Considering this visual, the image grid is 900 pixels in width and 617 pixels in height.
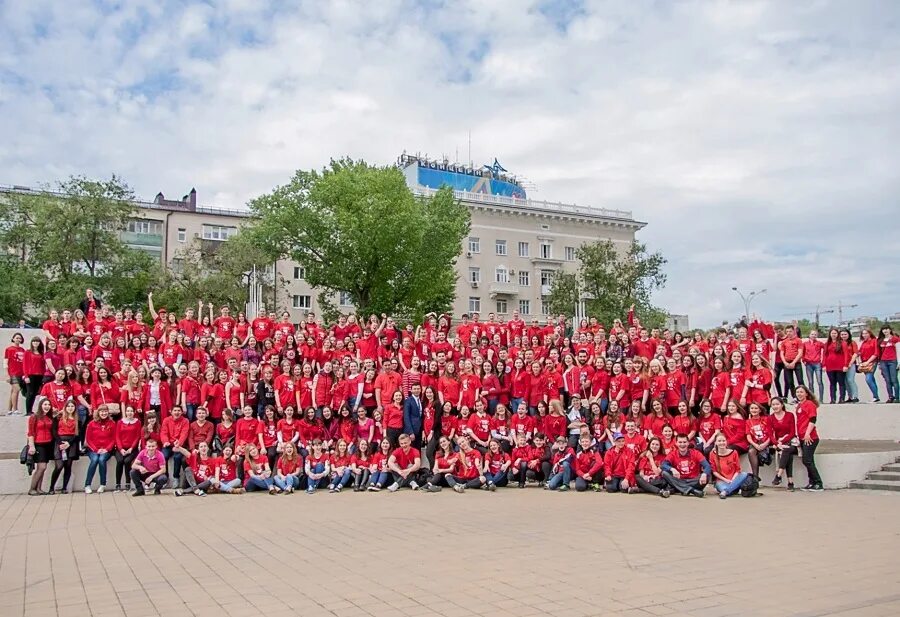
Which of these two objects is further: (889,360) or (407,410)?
(889,360)

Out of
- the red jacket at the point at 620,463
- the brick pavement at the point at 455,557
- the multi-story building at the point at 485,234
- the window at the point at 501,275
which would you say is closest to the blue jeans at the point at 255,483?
the brick pavement at the point at 455,557

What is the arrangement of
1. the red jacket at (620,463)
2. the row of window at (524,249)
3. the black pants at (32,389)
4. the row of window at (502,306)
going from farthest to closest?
the row of window at (502,306) < the row of window at (524,249) < the black pants at (32,389) < the red jacket at (620,463)

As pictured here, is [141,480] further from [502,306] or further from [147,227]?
[147,227]

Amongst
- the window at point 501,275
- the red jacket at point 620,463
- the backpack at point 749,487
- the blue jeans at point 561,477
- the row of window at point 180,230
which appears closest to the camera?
the backpack at point 749,487

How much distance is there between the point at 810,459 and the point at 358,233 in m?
30.8

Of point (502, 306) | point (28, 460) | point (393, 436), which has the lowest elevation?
point (28, 460)

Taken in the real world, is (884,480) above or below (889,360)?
below

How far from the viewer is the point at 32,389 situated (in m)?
15.0

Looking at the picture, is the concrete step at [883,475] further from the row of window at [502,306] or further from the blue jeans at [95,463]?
the row of window at [502,306]

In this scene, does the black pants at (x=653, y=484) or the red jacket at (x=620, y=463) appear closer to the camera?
the black pants at (x=653, y=484)

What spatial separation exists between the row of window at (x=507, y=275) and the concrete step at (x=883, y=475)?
56825 mm

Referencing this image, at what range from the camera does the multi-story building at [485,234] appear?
222ft

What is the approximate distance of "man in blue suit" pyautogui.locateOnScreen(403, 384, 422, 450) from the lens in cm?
1431

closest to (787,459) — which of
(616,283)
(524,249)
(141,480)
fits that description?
(141,480)
